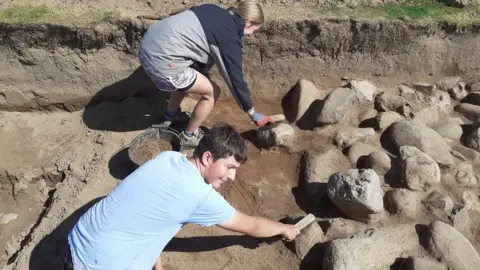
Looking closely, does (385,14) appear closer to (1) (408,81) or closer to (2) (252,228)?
(1) (408,81)

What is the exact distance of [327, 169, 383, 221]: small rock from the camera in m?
3.58

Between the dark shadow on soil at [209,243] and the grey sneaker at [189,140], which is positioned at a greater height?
the grey sneaker at [189,140]

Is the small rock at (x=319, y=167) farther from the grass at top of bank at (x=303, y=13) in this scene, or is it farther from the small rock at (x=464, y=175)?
the grass at top of bank at (x=303, y=13)

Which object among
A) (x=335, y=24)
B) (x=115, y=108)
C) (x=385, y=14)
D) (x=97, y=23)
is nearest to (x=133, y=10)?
(x=97, y=23)

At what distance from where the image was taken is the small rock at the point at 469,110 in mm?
4730

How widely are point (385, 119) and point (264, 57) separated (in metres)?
1.29

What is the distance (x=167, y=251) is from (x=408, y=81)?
3.00 m

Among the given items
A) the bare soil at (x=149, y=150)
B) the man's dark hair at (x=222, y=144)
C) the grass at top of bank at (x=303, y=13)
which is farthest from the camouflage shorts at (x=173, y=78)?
the man's dark hair at (x=222, y=144)

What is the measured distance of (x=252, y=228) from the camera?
3.14m

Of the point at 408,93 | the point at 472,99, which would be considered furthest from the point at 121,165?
the point at 472,99

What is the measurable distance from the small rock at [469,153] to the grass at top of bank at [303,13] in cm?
131

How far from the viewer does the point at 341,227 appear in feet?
12.2

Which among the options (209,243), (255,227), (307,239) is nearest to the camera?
(255,227)

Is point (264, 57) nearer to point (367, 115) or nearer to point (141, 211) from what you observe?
point (367, 115)
